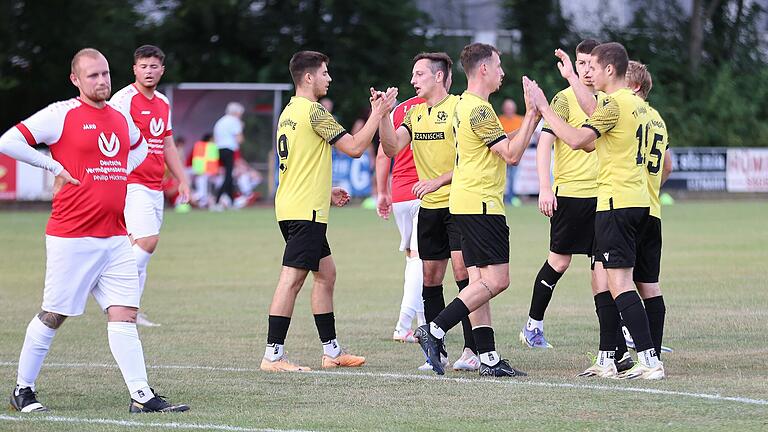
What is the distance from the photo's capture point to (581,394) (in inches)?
311

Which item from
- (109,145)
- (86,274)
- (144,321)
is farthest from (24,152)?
(144,321)

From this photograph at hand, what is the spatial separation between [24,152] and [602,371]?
396 cm

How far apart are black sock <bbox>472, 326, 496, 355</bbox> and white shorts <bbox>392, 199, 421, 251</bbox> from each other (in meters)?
1.99

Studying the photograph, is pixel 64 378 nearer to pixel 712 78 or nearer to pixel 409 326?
pixel 409 326

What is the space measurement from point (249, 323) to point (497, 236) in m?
3.85

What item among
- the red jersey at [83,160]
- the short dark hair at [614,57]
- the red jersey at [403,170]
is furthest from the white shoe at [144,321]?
the short dark hair at [614,57]

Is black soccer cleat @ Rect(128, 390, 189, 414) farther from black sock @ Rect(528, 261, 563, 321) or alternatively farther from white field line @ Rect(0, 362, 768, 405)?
black sock @ Rect(528, 261, 563, 321)

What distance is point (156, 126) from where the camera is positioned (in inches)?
457

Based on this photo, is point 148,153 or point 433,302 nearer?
point 433,302

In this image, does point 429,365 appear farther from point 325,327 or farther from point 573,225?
point 573,225

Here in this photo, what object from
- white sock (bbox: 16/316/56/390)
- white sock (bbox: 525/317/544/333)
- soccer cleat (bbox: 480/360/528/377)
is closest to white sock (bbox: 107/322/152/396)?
white sock (bbox: 16/316/56/390)

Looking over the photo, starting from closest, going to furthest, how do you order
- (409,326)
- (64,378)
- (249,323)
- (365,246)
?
(64,378)
(409,326)
(249,323)
(365,246)

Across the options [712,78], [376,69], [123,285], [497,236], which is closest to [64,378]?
[123,285]

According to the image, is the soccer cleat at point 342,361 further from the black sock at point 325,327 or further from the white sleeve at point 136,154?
the white sleeve at point 136,154
